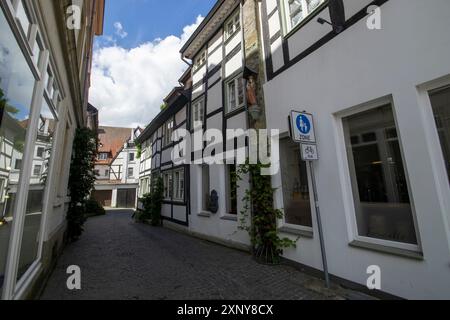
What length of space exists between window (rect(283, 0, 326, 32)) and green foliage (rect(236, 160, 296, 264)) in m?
3.14

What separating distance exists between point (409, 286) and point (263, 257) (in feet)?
8.27

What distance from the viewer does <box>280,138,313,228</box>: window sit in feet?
14.7

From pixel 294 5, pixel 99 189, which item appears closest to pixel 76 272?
pixel 294 5

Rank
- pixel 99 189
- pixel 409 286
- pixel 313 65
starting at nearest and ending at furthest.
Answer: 1. pixel 409 286
2. pixel 313 65
3. pixel 99 189

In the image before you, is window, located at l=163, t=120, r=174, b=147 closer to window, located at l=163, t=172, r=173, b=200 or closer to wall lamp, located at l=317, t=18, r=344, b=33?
window, located at l=163, t=172, r=173, b=200

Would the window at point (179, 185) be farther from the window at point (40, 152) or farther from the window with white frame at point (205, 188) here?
the window at point (40, 152)

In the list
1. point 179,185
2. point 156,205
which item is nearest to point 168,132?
point 179,185

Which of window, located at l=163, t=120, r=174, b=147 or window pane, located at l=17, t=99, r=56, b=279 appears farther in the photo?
window, located at l=163, t=120, r=174, b=147

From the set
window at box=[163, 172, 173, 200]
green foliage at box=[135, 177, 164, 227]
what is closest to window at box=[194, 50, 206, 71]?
window at box=[163, 172, 173, 200]

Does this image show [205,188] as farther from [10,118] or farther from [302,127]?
[10,118]

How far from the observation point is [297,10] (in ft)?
16.0

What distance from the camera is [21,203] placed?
245cm

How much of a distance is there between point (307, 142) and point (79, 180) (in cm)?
705
